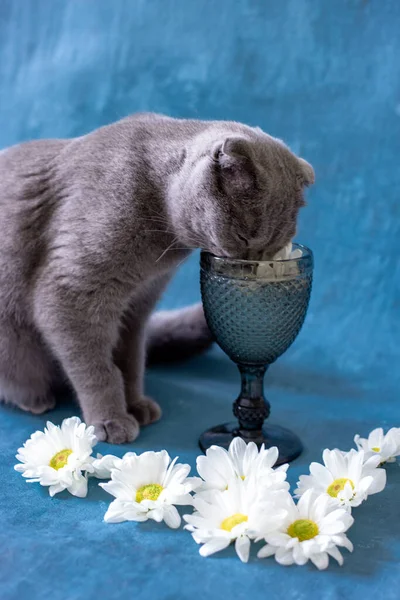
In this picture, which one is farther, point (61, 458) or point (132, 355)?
point (132, 355)

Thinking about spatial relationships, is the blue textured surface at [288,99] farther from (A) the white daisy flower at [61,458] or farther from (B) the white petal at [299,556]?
(B) the white petal at [299,556]

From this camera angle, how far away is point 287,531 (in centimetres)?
106

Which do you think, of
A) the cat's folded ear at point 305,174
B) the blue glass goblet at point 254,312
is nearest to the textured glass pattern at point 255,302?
the blue glass goblet at point 254,312

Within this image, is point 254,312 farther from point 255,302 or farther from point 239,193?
point 239,193

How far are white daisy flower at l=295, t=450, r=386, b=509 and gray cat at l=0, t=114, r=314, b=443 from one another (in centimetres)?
31

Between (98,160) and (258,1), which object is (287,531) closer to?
(98,160)

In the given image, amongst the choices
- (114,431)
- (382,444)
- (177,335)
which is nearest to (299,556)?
(382,444)

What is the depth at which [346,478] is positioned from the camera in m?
1.16

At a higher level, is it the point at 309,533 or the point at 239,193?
the point at 239,193

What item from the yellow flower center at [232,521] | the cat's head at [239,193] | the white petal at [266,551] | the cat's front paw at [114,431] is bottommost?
the cat's front paw at [114,431]

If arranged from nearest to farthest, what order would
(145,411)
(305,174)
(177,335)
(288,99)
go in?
(305,174)
(145,411)
(177,335)
(288,99)

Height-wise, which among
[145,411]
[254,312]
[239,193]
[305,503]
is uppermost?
[239,193]

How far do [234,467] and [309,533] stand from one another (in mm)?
154

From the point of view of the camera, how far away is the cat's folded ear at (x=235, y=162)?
1.13m
